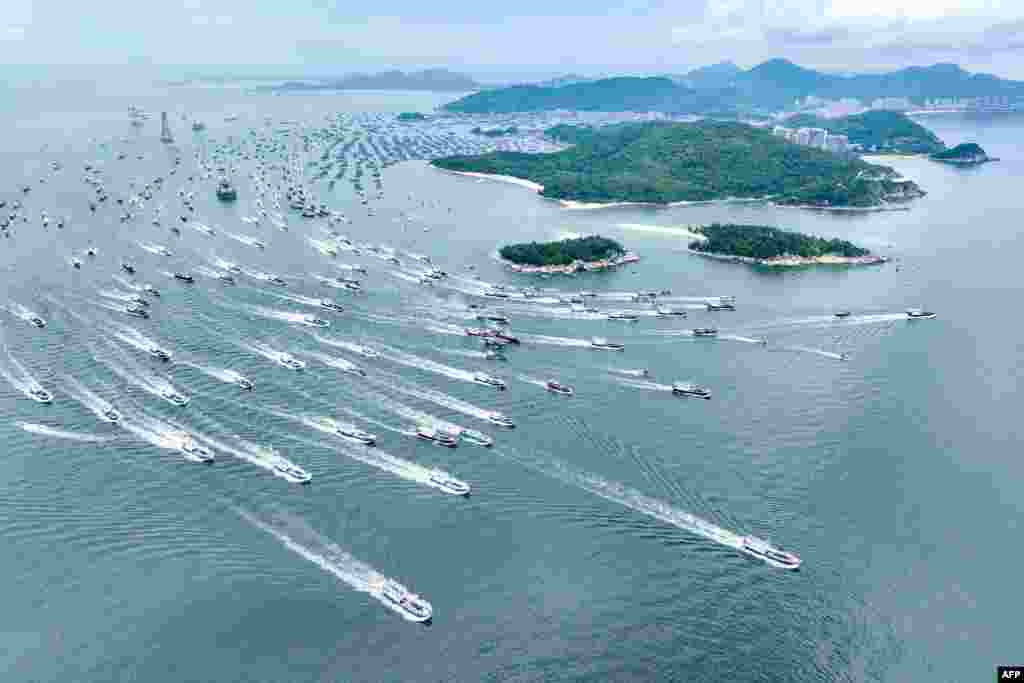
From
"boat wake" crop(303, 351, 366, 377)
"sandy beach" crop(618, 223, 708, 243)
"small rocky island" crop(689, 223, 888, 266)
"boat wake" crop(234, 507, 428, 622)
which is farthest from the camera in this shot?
"sandy beach" crop(618, 223, 708, 243)

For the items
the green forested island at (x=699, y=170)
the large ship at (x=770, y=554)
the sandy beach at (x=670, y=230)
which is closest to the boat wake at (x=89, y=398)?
the large ship at (x=770, y=554)

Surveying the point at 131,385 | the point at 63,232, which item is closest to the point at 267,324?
the point at 131,385

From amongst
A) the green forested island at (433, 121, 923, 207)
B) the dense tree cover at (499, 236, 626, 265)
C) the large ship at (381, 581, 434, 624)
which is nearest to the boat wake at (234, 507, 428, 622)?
the large ship at (381, 581, 434, 624)

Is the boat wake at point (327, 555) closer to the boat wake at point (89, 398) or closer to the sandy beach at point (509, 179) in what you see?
the boat wake at point (89, 398)

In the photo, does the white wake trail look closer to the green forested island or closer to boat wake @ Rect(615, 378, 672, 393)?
boat wake @ Rect(615, 378, 672, 393)

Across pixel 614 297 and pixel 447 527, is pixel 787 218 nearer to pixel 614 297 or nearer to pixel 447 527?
pixel 614 297

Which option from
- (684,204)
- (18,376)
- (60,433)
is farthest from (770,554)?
(684,204)

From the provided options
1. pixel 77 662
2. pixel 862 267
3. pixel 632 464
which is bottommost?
pixel 77 662
